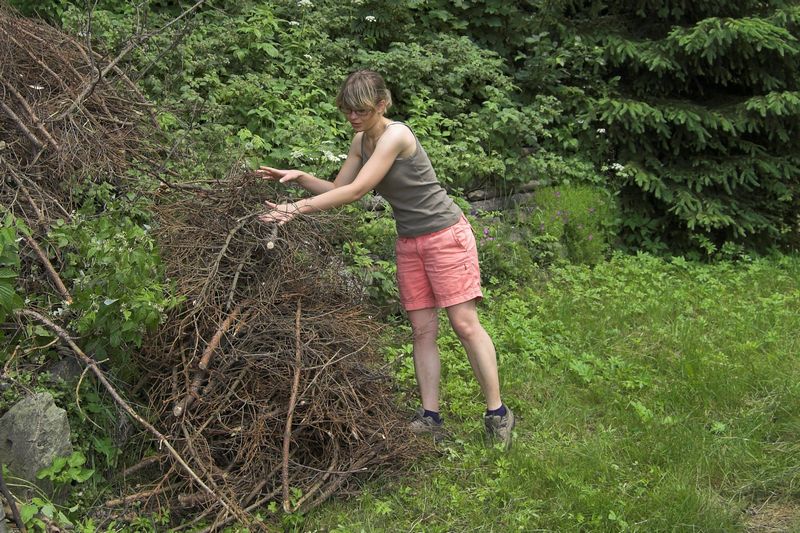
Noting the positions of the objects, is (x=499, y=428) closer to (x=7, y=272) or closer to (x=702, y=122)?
(x=7, y=272)

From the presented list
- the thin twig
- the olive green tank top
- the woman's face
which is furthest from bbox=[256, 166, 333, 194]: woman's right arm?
the thin twig

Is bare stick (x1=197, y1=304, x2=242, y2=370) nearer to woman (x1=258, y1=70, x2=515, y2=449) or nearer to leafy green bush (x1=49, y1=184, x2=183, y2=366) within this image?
leafy green bush (x1=49, y1=184, x2=183, y2=366)

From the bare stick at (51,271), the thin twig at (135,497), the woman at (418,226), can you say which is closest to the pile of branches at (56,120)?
the bare stick at (51,271)

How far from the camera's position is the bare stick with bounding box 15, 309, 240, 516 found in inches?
132

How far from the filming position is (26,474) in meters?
3.21

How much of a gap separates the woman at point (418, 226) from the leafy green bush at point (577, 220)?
3.10 m

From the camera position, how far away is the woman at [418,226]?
3830mm

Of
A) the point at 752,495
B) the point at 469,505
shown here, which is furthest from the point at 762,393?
the point at 469,505

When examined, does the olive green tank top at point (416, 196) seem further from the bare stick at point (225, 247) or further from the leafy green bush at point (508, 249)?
the leafy green bush at point (508, 249)

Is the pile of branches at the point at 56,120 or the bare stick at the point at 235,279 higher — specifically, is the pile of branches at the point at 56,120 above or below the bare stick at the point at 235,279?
above

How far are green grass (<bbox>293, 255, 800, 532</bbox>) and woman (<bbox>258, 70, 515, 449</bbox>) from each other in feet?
0.95

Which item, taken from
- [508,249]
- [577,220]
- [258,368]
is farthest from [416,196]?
[577,220]

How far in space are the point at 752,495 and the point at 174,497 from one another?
2.54 m

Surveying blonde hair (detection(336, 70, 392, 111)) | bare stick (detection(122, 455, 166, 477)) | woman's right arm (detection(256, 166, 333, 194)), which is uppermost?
blonde hair (detection(336, 70, 392, 111))
